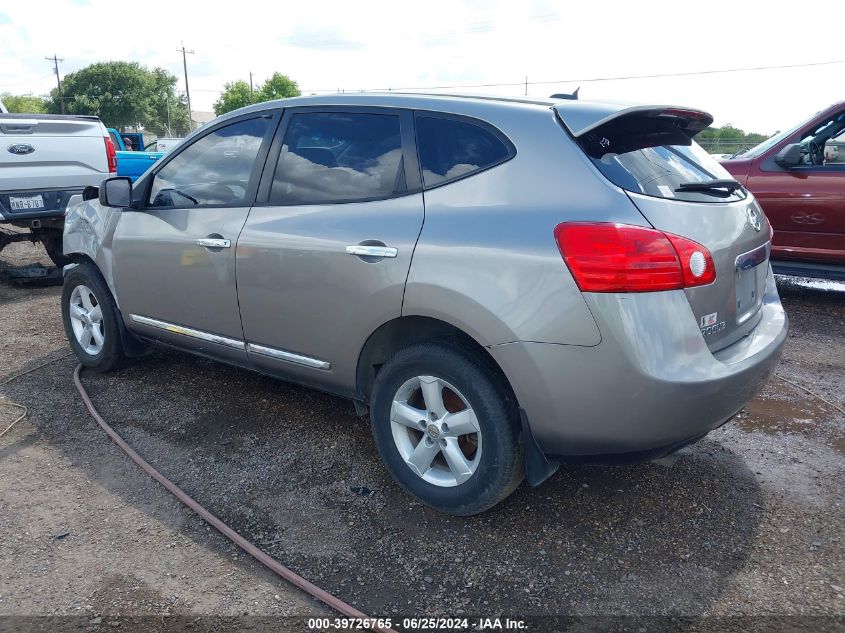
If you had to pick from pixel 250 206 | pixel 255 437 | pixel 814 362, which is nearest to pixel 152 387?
pixel 255 437

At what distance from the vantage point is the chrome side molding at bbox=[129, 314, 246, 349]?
3.87m

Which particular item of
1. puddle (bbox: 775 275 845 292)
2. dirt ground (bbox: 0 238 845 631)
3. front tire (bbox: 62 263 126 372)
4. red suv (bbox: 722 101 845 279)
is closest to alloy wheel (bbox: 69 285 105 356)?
front tire (bbox: 62 263 126 372)

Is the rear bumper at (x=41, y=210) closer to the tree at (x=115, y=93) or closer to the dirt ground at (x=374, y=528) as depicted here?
the dirt ground at (x=374, y=528)

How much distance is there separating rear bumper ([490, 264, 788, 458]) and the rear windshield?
484 millimetres

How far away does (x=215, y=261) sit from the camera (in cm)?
377

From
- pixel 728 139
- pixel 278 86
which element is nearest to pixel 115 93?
pixel 278 86

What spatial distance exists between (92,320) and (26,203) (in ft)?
10.5

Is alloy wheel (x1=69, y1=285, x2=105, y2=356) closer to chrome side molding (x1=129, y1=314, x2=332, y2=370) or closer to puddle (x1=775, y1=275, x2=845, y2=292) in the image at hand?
chrome side molding (x1=129, y1=314, x2=332, y2=370)

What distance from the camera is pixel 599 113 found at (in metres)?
2.81

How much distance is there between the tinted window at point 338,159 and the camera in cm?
319

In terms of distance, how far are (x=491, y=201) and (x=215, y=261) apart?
5.54 ft

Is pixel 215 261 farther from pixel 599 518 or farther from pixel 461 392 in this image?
pixel 599 518

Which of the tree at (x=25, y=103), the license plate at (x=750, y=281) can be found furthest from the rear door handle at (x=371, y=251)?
the tree at (x=25, y=103)

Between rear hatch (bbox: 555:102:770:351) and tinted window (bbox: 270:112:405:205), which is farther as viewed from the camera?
tinted window (bbox: 270:112:405:205)
